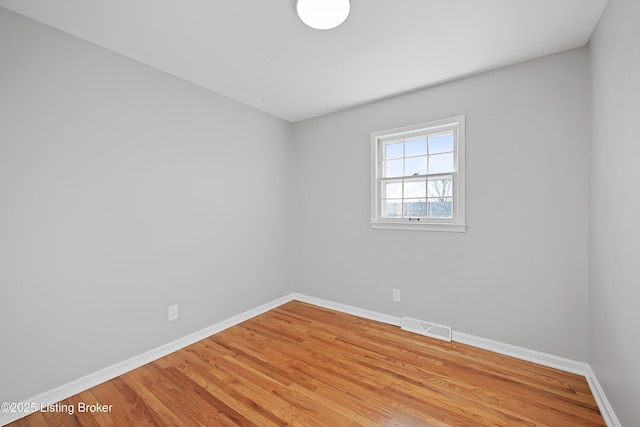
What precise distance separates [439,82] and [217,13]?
81.1 inches

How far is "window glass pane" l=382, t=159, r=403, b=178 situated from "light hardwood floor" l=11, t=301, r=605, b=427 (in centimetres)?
176

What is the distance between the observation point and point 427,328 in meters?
2.76

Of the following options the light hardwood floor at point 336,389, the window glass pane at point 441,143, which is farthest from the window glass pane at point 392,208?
the light hardwood floor at point 336,389

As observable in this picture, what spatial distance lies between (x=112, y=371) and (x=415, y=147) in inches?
135

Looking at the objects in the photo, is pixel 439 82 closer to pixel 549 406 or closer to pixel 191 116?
pixel 191 116

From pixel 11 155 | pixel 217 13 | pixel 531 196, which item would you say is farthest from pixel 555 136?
pixel 11 155

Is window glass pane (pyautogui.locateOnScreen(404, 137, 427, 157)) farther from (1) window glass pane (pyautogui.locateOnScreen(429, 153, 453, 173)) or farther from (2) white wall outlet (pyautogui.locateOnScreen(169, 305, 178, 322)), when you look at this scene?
(2) white wall outlet (pyautogui.locateOnScreen(169, 305, 178, 322))

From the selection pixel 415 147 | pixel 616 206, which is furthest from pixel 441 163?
pixel 616 206

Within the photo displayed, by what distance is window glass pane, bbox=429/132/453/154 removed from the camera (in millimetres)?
2713

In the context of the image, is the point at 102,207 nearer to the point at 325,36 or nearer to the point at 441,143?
the point at 325,36

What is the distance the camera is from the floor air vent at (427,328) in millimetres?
2651

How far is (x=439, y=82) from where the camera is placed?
2.64 m

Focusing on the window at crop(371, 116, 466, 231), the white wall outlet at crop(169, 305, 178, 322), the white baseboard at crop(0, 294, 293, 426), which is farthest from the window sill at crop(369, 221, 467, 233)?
the white wall outlet at crop(169, 305, 178, 322)

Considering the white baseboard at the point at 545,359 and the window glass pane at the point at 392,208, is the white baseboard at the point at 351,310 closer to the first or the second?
the white baseboard at the point at 545,359
